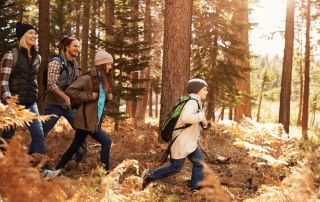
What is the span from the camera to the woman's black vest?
3631 millimetres

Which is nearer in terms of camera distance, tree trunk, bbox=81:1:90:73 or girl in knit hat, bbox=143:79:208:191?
girl in knit hat, bbox=143:79:208:191

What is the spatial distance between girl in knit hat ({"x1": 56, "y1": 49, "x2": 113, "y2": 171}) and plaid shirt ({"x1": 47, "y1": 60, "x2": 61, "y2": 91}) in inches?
18.9

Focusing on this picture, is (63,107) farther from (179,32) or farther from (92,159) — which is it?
(179,32)

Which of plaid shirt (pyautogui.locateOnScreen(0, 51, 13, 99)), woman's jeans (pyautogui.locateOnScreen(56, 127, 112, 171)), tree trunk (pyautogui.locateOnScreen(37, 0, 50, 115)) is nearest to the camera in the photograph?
plaid shirt (pyautogui.locateOnScreen(0, 51, 13, 99))

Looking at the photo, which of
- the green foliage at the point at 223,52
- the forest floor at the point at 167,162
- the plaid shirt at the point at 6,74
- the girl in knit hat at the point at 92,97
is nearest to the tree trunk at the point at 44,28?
the forest floor at the point at 167,162

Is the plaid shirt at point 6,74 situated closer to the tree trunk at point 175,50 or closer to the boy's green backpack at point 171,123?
the boy's green backpack at point 171,123

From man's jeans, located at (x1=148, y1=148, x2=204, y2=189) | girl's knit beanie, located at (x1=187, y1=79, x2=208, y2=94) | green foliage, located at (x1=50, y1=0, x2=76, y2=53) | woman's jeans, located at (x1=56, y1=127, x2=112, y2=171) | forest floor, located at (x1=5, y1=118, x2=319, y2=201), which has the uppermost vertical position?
green foliage, located at (x1=50, y1=0, x2=76, y2=53)

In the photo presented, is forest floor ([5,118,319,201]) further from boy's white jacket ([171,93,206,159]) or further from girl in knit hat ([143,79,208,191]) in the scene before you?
boy's white jacket ([171,93,206,159])

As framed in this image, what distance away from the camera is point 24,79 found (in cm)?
372

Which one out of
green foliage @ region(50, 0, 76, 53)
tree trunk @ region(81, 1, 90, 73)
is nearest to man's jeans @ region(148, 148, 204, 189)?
tree trunk @ region(81, 1, 90, 73)

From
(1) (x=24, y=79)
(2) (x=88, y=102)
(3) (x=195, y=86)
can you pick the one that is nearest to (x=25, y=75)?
(1) (x=24, y=79)

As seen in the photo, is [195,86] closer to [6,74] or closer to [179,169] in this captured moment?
[179,169]

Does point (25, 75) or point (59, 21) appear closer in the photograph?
point (25, 75)

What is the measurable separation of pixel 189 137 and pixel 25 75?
9.39 feet
